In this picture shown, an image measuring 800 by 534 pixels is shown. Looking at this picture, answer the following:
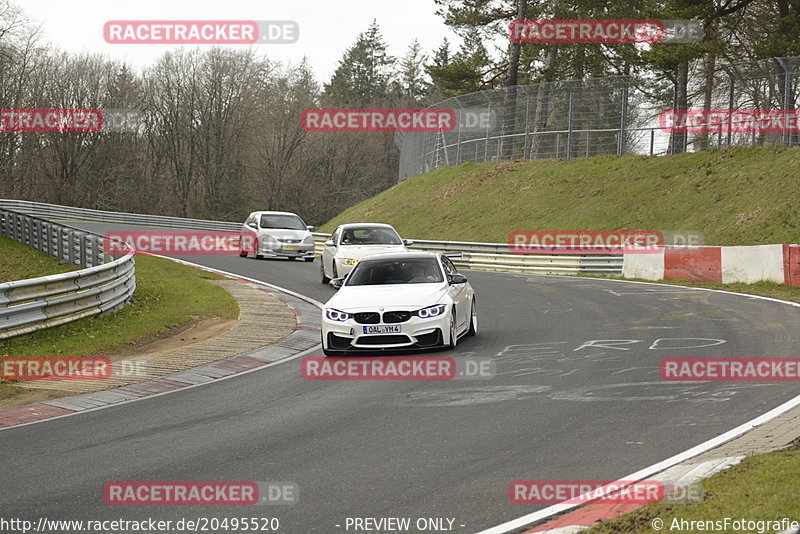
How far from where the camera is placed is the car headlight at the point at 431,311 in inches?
483

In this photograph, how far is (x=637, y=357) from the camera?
11.7m

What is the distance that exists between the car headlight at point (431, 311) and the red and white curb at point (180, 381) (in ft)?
7.08

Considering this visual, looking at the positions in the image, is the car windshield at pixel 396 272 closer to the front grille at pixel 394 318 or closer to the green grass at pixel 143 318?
the front grille at pixel 394 318

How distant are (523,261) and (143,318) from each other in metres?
15.8

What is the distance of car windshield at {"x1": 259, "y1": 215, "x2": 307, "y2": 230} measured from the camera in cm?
3067

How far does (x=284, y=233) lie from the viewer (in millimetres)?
30219

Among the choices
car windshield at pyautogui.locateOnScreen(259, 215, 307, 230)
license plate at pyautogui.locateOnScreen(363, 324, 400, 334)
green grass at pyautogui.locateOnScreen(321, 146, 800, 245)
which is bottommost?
license plate at pyautogui.locateOnScreen(363, 324, 400, 334)

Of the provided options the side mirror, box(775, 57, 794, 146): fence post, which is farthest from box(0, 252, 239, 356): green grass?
box(775, 57, 794, 146): fence post

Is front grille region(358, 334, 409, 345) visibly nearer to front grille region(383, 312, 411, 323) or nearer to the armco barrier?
front grille region(383, 312, 411, 323)

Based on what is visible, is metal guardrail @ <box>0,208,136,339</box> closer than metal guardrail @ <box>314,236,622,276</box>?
Yes

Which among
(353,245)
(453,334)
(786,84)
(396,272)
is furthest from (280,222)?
(453,334)

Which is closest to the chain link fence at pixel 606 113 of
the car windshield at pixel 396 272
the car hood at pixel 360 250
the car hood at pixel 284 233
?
the car hood at pixel 284 233

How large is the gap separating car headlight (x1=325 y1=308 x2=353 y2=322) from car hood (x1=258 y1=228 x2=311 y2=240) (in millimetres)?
17875

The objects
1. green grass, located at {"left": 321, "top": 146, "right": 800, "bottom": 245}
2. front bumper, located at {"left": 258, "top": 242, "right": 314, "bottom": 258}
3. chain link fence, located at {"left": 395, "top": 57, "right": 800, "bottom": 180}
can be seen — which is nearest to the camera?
green grass, located at {"left": 321, "top": 146, "right": 800, "bottom": 245}
